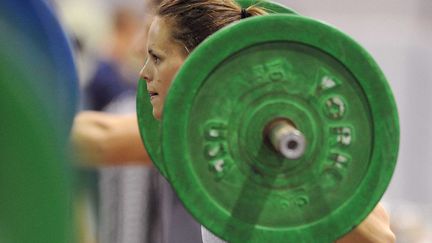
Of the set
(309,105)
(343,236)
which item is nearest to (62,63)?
(309,105)

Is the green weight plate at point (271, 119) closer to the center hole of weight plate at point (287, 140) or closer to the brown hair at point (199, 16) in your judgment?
the center hole of weight plate at point (287, 140)

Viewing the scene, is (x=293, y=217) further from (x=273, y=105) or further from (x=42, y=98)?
(x=42, y=98)

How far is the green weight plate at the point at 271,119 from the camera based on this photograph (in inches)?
83.0

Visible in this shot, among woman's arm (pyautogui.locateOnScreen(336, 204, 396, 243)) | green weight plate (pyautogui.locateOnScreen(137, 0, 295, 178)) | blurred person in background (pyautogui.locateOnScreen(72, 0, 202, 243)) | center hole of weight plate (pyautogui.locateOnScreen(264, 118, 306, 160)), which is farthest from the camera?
blurred person in background (pyautogui.locateOnScreen(72, 0, 202, 243))

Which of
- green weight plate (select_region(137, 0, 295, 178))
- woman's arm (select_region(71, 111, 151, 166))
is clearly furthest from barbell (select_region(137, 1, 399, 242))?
woman's arm (select_region(71, 111, 151, 166))

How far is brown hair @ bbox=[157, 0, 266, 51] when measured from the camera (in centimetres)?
251

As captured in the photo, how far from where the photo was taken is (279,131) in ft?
6.85

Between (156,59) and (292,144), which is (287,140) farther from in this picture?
(156,59)

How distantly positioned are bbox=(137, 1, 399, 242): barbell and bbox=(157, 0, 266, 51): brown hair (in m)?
0.40

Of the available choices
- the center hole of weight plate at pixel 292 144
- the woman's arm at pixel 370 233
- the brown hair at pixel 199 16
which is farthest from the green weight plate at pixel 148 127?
the center hole of weight plate at pixel 292 144

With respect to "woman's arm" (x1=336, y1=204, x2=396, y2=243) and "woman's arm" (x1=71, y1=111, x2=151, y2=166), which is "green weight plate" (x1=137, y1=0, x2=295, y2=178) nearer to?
"woman's arm" (x1=336, y1=204, x2=396, y2=243)

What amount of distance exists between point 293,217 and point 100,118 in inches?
60.0

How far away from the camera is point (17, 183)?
192 cm

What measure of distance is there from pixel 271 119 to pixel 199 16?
48cm
